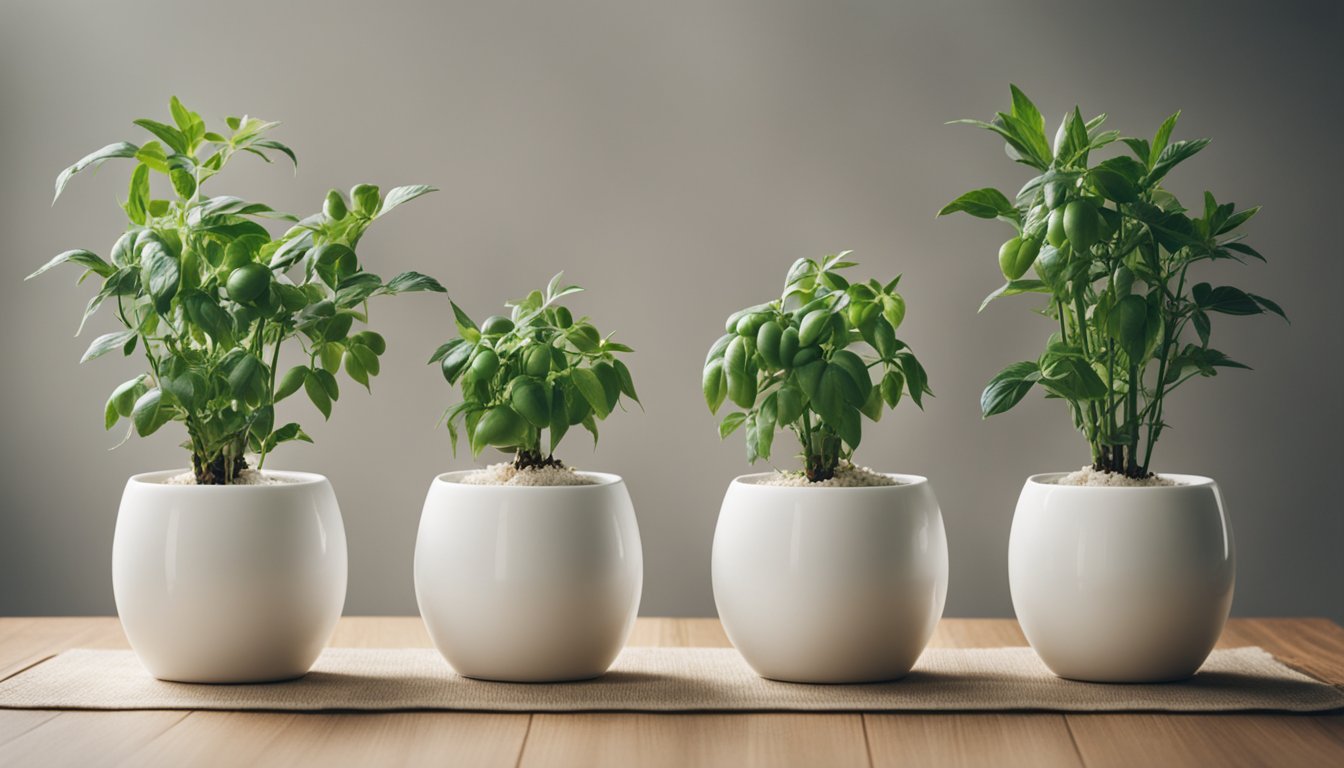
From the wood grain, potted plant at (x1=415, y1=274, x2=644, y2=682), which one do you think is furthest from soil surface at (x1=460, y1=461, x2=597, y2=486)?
the wood grain

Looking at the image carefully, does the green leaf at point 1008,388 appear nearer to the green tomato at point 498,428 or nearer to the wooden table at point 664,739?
the wooden table at point 664,739

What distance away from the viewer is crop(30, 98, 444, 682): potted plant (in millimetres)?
1026

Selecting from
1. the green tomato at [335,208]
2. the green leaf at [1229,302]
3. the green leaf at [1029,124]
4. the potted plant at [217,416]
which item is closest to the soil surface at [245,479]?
the potted plant at [217,416]

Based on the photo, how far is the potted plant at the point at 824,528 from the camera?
1.04 m

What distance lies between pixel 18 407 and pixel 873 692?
1331 millimetres

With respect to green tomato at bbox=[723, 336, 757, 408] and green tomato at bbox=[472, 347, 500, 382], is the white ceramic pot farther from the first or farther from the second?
green tomato at bbox=[472, 347, 500, 382]

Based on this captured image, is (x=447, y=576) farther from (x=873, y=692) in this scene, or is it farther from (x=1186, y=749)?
(x=1186, y=749)

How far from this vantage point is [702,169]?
5.61 feet

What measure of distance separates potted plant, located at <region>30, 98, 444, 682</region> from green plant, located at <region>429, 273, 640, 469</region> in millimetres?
74

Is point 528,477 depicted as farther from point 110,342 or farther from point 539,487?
point 110,342

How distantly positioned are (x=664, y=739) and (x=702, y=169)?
979 millimetres

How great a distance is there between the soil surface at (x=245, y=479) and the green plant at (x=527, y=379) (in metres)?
0.17

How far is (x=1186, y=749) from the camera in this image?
0.88 meters

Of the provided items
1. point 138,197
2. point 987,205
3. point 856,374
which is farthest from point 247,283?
point 987,205
